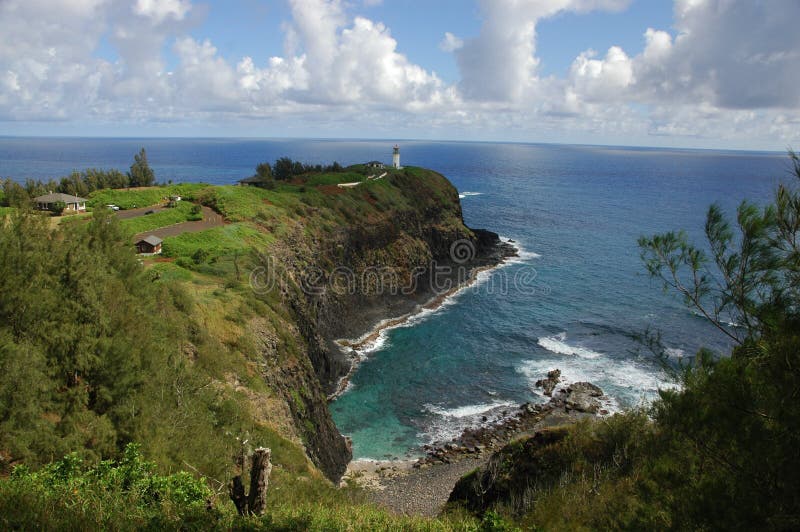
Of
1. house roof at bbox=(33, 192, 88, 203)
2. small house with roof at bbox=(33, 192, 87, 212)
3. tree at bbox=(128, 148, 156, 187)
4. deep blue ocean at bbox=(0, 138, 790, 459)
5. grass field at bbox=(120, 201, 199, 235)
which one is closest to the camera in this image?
deep blue ocean at bbox=(0, 138, 790, 459)

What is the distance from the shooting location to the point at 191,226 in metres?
47.6

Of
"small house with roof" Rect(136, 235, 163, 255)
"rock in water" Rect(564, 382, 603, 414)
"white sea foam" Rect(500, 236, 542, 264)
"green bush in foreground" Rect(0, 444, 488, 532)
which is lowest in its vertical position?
"rock in water" Rect(564, 382, 603, 414)

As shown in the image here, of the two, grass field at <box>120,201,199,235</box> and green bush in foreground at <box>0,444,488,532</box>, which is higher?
grass field at <box>120,201,199,235</box>

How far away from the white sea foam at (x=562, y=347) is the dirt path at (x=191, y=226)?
35.4 meters

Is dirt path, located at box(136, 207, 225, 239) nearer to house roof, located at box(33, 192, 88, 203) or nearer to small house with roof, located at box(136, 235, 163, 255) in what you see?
small house with roof, located at box(136, 235, 163, 255)

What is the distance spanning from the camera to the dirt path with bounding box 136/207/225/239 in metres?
44.2

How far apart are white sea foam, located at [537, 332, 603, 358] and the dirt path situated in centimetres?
3538

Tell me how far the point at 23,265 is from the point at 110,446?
19.5 ft

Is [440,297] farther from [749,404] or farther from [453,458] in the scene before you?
[749,404]

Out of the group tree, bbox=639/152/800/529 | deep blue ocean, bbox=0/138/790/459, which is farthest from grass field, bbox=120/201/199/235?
tree, bbox=639/152/800/529

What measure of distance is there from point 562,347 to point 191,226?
1545 inches

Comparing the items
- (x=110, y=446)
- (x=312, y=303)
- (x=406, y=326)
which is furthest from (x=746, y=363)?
(x=406, y=326)

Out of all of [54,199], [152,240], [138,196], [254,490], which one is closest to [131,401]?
[254,490]

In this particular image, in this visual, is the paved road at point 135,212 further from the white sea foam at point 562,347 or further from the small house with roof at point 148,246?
the white sea foam at point 562,347
